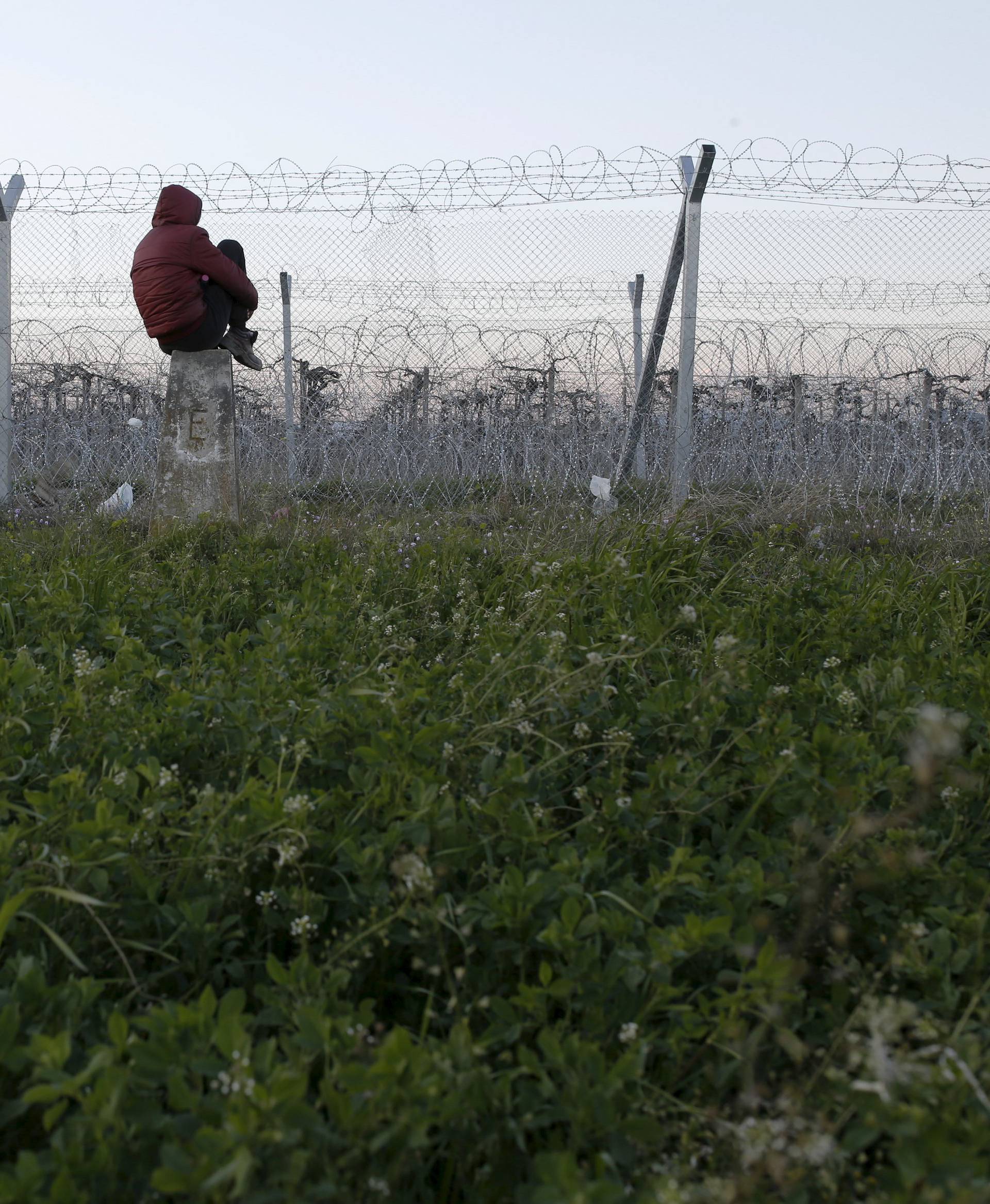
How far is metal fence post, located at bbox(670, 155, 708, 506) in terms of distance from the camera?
252 inches

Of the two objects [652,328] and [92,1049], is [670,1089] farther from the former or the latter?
[652,328]

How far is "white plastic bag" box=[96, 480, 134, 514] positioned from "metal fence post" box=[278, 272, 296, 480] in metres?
2.84

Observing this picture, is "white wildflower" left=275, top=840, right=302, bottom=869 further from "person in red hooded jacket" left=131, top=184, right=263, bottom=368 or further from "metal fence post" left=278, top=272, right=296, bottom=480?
"metal fence post" left=278, top=272, right=296, bottom=480

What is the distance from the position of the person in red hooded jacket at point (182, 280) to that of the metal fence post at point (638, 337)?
4.82 metres

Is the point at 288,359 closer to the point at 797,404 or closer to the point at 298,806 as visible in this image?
the point at 797,404

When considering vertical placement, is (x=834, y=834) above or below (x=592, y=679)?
below

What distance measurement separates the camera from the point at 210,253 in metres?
5.83

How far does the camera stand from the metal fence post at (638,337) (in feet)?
Result: 33.0

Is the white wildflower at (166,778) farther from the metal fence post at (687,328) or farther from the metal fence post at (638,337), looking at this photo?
the metal fence post at (638,337)

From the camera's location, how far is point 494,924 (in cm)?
157

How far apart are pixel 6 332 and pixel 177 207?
2545mm

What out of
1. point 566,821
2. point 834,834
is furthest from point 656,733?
point 834,834

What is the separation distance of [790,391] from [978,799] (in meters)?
11.2

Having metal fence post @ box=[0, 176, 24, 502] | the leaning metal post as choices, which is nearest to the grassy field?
the leaning metal post
